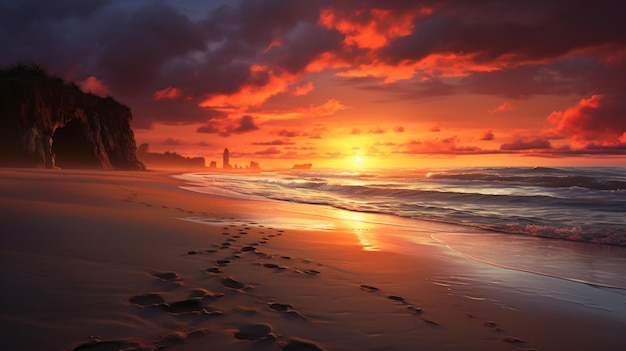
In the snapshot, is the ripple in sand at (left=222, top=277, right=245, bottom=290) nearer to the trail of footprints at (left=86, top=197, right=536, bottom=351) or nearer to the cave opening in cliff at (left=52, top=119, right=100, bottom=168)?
the trail of footprints at (left=86, top=197, right=536, bottom=351)

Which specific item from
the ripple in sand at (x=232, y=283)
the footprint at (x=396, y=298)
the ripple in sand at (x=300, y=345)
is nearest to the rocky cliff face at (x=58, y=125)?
the ripple in sand at (x=232, y=283)

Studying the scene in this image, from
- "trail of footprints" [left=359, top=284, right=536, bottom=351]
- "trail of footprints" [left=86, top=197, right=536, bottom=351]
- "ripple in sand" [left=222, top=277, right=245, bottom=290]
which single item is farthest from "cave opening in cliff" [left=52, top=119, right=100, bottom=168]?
"trail of footprints" [left=359, top=284, right=536, bottom=351]

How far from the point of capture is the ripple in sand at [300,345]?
2492 millimetres

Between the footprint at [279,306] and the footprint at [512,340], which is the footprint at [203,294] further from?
the footprint at [512,340]

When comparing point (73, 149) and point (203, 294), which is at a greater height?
point (73, 149)

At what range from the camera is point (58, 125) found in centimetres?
3869

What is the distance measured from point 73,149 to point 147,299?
5196 cm

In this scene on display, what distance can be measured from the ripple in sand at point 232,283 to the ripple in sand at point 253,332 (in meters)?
0.93

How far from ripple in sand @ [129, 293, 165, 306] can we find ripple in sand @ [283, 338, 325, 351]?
4.20 feet

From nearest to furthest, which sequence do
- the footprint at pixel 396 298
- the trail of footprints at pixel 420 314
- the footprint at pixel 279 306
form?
the trail of footprints at pixel 420 314 < the footprint at pixel 279 306 < the footprint at pixel 396 298

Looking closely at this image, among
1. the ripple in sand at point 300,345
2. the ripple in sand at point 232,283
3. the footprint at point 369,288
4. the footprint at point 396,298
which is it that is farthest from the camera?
the footprint at point 369,288

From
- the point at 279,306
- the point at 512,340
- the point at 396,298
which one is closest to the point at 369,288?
the point at 396,298

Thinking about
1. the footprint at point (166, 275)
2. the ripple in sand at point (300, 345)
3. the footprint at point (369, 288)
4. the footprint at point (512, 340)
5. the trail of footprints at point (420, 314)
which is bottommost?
the footprint at point (512, 340)

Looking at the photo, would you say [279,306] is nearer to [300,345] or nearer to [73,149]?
[300,345]
